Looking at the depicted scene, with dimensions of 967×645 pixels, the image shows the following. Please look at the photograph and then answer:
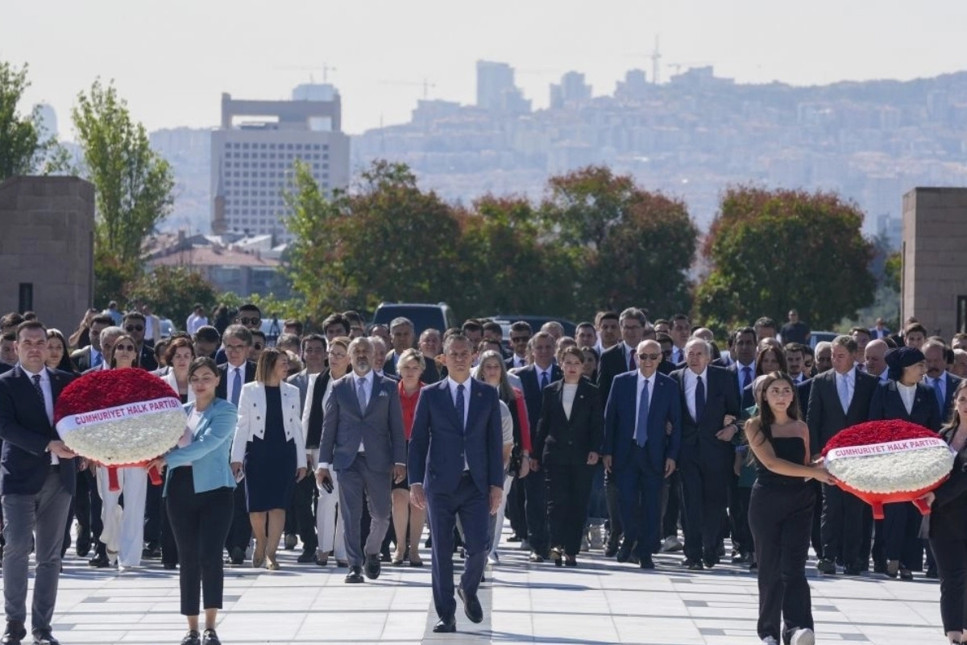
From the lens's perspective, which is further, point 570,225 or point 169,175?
point 570,225

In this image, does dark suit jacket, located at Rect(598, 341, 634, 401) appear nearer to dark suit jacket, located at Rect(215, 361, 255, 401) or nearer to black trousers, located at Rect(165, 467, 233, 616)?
dark suit jacket, located at Rect(215, 361, 255, 401)

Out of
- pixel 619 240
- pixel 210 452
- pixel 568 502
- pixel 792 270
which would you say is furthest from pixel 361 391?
pixel 619 240

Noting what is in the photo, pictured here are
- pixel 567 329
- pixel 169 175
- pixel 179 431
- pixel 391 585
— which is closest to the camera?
pixel 179 431

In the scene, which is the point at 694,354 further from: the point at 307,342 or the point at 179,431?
the point at 179,431

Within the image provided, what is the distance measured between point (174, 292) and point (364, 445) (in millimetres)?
42450

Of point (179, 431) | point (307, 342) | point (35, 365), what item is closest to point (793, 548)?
point (179, 431)

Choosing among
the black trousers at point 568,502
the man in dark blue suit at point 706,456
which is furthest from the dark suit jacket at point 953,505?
the black trousers at point 568,502

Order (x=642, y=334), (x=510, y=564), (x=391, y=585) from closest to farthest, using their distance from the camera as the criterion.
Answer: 1. (x=391, y=585)
2. (x=510, y=564)
3. (x=642, y=334)

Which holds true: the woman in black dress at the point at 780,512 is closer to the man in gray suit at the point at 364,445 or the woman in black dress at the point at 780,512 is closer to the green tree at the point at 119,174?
the man in gray suit at the point at 364,445

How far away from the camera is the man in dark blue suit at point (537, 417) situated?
17406 millimetres

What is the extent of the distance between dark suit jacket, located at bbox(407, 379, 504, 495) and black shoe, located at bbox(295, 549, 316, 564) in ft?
13.7

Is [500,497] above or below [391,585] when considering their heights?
above

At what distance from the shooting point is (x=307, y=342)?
17688mm

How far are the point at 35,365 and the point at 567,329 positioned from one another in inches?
1740
